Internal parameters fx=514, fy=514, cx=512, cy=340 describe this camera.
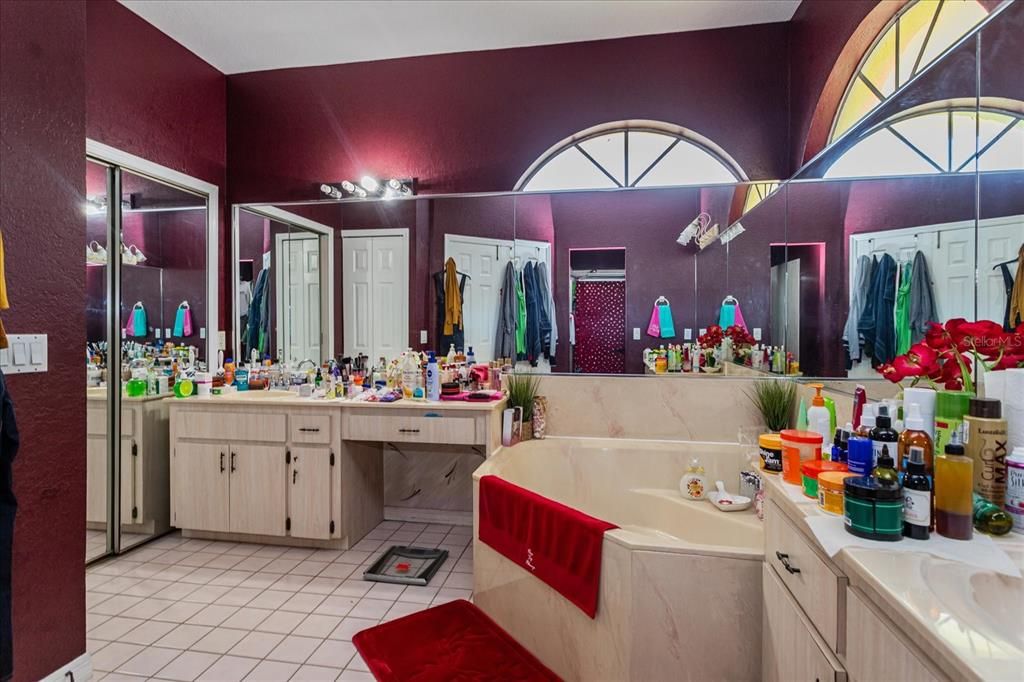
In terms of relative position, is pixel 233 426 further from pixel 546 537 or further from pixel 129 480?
pixel 546 537

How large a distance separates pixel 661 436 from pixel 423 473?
5.00 ft

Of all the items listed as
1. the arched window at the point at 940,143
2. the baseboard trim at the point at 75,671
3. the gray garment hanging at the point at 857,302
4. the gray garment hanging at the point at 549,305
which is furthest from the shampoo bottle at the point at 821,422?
the baseboard trim at the point at 75,671

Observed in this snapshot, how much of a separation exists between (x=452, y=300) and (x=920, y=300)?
236 centimetres

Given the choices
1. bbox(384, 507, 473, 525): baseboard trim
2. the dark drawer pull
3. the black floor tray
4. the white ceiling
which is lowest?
the black floor tray

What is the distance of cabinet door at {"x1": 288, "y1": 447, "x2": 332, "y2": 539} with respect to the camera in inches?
111

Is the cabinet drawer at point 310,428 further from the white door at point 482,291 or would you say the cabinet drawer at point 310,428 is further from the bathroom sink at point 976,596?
the bathroom sink at point 976,596

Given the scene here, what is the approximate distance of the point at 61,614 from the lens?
66.9 inches

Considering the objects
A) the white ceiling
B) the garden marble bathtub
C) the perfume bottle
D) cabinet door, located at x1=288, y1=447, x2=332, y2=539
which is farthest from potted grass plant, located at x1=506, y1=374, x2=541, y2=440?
the white ceiling

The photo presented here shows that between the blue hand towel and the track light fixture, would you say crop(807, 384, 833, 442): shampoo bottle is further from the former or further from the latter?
the track light fixture

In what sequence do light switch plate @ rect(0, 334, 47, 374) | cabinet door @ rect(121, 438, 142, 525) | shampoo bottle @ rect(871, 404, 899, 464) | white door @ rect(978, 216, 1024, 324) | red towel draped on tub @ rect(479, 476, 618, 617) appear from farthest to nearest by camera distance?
1. cabinet door @ rect(121, 438, 142, 525)
2. red towel draped on tub @ rect(479, 476, 618, 617)
3. light switch plate @ rect(0, 334, 47, 374)
4. white door @ rect(978, 216, 1024, 324)
5. shampoo bottle @ rect(871, 404, 899, 464)

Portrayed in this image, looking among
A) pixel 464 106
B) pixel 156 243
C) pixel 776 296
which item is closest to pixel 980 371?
pixel 776 296

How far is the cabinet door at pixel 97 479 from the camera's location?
2826 mm

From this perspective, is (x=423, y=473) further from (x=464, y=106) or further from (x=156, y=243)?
(x=464, y=106)

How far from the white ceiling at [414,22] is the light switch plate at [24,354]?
2.23 meters
